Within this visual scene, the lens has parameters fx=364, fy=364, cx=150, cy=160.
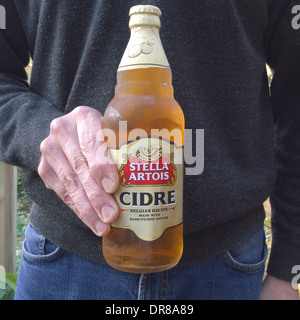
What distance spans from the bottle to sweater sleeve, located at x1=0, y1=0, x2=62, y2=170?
0.61 feet

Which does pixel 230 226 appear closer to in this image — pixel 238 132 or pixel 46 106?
pixel 238 132

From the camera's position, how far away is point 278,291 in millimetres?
1075

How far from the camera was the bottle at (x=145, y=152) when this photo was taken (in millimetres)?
760

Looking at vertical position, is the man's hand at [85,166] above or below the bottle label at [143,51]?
below

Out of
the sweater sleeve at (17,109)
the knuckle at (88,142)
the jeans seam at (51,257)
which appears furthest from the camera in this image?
the jeans seam at (51,257)

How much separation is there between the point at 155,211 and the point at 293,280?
1.87ft

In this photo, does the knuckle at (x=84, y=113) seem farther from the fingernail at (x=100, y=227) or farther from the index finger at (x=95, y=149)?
the fingernail at (x=100, y=227)

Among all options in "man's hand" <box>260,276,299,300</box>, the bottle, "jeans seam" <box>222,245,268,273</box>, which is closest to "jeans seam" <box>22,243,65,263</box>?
the bottle

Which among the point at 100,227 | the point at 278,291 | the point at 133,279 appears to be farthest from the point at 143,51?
the point at 278,291

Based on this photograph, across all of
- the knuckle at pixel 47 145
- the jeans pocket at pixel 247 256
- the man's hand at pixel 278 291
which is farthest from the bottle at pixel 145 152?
the man's hand at pixel 278 291

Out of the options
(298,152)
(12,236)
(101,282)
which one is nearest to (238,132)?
(298,152)

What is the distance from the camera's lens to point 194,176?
0.92 m

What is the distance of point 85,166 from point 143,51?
0.28 m

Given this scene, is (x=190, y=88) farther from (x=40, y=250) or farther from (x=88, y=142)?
(x=40, y=250)
